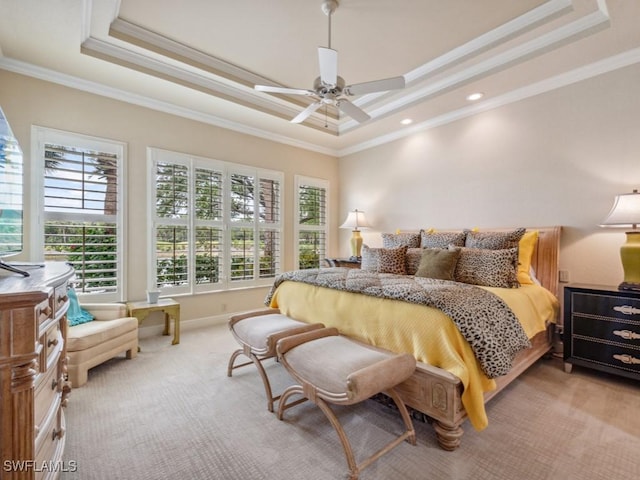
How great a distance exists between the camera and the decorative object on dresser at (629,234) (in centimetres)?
243

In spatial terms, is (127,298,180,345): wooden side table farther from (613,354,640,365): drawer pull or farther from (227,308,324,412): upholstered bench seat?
(613,354,640,365): drawer pull

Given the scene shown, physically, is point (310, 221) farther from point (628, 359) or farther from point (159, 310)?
point (628, 359)

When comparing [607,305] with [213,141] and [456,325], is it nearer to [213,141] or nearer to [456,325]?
[456,325]

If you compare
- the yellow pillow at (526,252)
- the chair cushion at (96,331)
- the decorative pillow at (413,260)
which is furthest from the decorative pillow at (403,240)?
the chair cushion at (96,331)

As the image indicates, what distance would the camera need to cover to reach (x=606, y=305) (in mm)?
2453

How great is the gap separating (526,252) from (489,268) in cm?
65

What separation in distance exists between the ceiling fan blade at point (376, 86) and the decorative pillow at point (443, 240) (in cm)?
175

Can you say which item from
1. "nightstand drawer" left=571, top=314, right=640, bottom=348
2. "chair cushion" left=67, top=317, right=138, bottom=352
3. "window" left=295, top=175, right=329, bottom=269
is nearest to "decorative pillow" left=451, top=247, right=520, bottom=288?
"nightstand drawer" left=571, top=314, right=640, bottom=348

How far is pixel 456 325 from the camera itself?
69.9 inches

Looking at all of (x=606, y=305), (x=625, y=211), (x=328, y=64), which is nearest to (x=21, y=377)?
(x=328, y=64)

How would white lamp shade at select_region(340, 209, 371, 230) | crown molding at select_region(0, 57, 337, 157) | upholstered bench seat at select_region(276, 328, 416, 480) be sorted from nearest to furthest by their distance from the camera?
upholstered bench seat at select_region(276, 328, 416, 480)
crown molding at select_region(0, 57, 337, 157)
white lamp shade at select_region(340, 209, 371, 230)

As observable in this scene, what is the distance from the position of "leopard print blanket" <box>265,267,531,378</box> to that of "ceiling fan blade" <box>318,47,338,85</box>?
1650 millimetres

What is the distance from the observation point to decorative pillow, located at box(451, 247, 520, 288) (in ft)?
8.72

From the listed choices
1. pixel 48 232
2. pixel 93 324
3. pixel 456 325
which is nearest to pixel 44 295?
pixel 456 325
